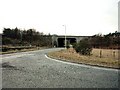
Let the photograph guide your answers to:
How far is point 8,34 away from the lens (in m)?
124

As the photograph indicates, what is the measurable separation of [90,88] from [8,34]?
120 m

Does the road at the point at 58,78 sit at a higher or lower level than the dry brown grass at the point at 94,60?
higher

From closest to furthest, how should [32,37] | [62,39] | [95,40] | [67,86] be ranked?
[67,86], [95,40], [32,37], [62,39]

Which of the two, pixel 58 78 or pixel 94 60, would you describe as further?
pixel 94 60

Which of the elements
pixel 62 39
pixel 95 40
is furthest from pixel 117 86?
pixel 62 39

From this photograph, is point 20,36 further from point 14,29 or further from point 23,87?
point 23,87

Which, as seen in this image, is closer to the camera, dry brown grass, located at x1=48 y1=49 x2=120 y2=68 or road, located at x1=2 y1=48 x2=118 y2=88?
road, located at x1=2 y1=48 x2=118 y2=88

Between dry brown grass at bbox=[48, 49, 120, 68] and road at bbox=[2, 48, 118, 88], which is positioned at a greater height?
road at bbox=[2, 48, 118, 88]

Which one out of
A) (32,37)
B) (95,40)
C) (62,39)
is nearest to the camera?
(95,40)

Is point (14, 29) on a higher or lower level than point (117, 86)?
higher

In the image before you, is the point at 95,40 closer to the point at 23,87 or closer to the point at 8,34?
the point at 8,34

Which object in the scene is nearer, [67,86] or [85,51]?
[67,86]

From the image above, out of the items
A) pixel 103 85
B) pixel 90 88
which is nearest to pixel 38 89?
pixel 90 88

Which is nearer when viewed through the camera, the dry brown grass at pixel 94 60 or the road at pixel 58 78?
the road at pixel 58 78
